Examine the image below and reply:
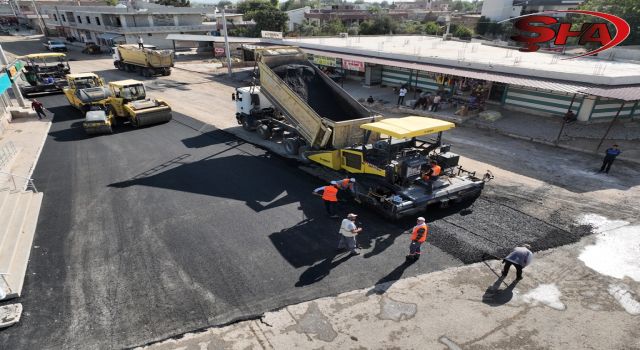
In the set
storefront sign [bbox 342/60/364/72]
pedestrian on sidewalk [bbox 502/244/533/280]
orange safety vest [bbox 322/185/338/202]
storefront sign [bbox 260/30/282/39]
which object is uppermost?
storefront sign [bbox 260/30/282/39]

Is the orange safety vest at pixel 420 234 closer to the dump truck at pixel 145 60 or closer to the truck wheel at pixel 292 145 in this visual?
the truck wheel at pixel 292 145

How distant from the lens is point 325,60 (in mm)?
26328

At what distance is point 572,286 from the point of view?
25.3ft

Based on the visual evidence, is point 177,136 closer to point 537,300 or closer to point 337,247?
Result: point 337,247

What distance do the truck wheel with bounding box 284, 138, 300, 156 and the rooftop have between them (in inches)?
489

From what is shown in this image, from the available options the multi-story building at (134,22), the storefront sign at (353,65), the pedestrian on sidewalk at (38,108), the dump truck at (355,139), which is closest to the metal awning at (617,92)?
the dump truck at (355,139)

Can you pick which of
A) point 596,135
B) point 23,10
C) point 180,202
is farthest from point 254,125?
point 23,10

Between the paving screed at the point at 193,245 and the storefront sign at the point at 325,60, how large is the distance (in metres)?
14.5

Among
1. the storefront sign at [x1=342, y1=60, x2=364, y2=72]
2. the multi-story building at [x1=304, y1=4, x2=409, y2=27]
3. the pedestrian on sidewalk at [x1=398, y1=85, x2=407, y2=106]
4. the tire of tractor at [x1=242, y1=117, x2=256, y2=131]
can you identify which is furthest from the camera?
the multi-story building at [x1=304, y1=4, x2=409, y2=27]

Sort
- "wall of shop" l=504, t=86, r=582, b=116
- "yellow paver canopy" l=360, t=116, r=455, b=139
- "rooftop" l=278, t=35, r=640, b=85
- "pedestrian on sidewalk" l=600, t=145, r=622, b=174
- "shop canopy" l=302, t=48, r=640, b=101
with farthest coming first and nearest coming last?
"wall of shop" l=504, t=86, r=582, b=116 → "rooftop" l=278, t=35, r=640, b=85 → "shop canopy" l=302, t=48, r=640, b=101 → "pedestrian on sidewalk" l=600, t=145, r=622, b=174 → "yellow paver canopy" l=360, t=116, r=455, b=139

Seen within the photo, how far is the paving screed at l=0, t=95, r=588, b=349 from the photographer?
6867 mm

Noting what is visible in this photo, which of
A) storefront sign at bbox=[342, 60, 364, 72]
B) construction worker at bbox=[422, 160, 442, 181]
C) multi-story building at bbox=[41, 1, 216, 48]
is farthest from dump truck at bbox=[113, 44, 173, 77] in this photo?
construction worker at bbox=[422, 160, 442, 181]

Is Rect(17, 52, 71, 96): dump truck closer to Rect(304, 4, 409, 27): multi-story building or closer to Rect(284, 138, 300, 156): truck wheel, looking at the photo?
Rect(284, 138, 300, 156): truck wheel

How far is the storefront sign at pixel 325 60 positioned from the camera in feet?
84.8
